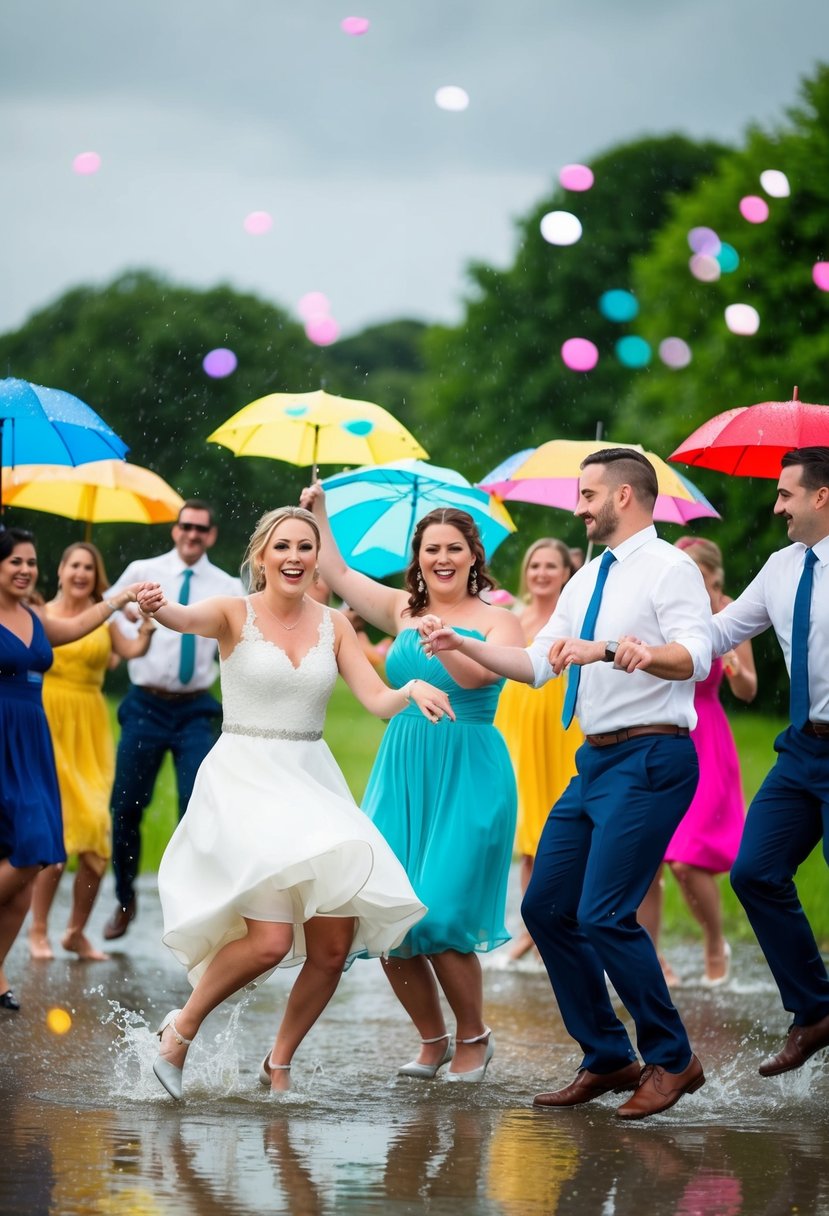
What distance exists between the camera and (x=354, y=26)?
865cm

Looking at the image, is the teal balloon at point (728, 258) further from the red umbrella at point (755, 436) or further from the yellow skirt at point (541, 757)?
the red umbrella at point (755, 436)

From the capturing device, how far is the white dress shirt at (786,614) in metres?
6.40

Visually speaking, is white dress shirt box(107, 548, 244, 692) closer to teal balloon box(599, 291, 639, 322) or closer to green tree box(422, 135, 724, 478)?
teal balloon box(599, 291, 639, 322)

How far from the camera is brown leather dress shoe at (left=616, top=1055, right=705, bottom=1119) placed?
6008 mm

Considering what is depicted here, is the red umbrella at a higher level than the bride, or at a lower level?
higher

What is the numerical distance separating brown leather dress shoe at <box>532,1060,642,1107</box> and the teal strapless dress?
28.7 inches

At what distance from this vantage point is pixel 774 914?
6.53m

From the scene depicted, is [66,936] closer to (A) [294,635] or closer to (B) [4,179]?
(A) [294,635]

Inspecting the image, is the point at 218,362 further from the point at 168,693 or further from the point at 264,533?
the point at 264,533

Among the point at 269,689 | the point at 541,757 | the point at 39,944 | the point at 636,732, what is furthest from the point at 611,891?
the point at 39,944

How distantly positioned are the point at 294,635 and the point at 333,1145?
2.00 meters

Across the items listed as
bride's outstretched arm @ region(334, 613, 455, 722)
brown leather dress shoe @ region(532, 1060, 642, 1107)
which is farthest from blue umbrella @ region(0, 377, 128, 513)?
brown leather dress shoe @ region(532, 1060, 642, 1107)

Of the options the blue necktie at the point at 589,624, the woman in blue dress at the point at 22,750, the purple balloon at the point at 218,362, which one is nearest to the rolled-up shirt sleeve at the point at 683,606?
the blue necktie at the point at 589,624

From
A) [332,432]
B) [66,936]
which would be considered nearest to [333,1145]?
[332,432]
